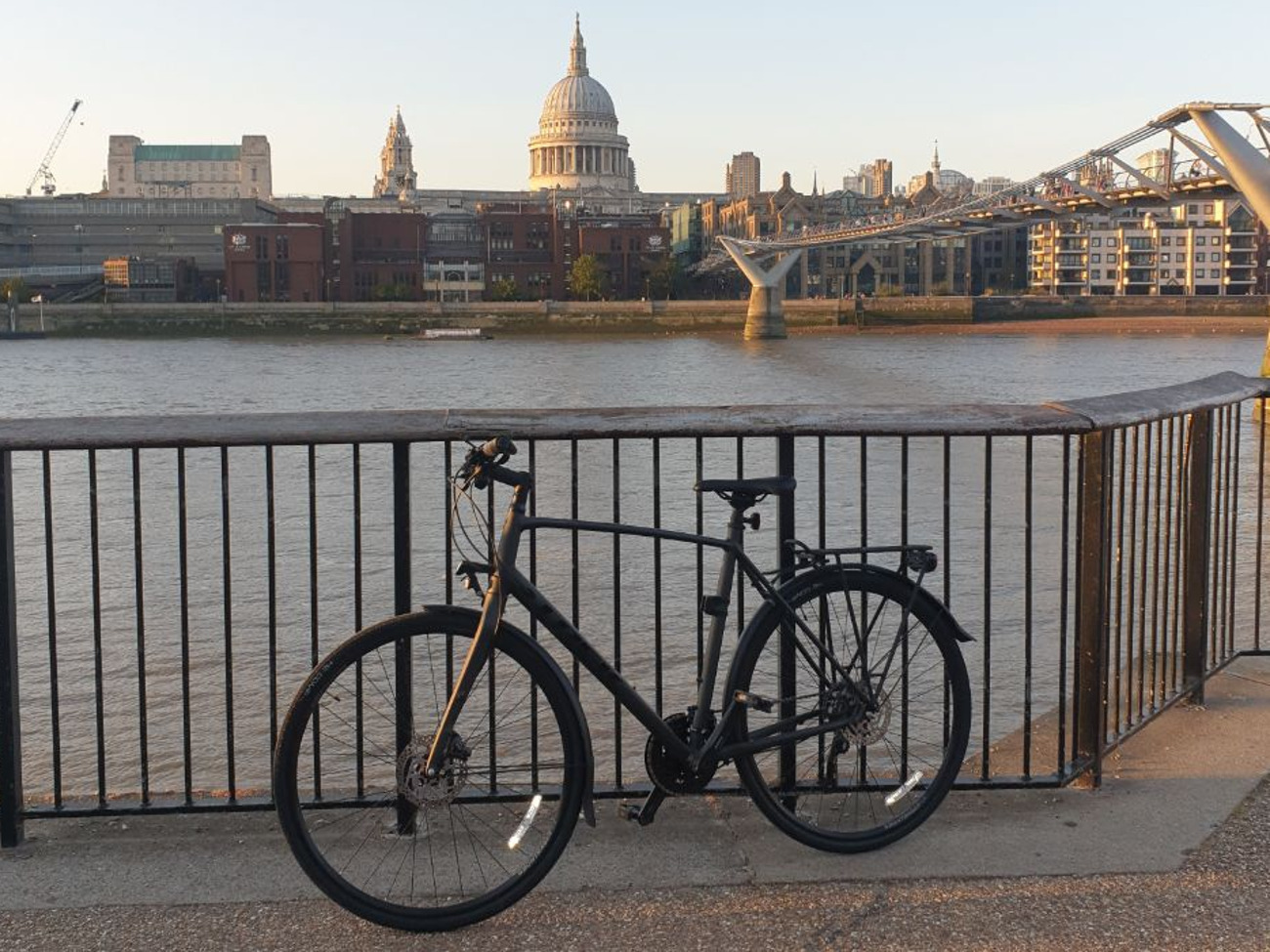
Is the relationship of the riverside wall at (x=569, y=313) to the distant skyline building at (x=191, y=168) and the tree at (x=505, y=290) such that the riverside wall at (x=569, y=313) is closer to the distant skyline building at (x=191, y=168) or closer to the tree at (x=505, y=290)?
the tree at (x=505, y=290)

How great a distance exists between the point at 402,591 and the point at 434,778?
0.48 m

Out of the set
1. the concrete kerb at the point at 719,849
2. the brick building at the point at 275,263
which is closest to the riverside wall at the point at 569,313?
the brick building at the point at 275,263

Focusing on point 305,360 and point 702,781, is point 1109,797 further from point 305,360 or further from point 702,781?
point 305,360

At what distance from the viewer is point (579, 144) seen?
129375 mm

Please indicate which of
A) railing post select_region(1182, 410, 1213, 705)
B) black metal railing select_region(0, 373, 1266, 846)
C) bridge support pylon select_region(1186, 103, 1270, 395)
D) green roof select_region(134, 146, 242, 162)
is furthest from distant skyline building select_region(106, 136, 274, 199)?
railing post select_region(1182, 410, 1213, 705)

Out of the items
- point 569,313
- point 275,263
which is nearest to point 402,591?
point 569,313

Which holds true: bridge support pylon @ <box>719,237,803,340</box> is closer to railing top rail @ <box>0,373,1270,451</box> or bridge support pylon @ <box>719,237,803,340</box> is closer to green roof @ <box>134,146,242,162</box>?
railing top rail @ <box>0,373,1270,451</box>

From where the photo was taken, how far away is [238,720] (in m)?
6.39

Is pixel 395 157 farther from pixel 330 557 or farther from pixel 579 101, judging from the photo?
pixel 330 557

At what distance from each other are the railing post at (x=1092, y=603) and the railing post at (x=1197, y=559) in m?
0.70

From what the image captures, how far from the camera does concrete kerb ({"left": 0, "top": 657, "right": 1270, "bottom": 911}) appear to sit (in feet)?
8.84

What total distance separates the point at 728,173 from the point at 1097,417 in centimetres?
14819

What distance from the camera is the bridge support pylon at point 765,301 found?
7144 centimetres

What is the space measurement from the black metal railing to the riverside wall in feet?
203
